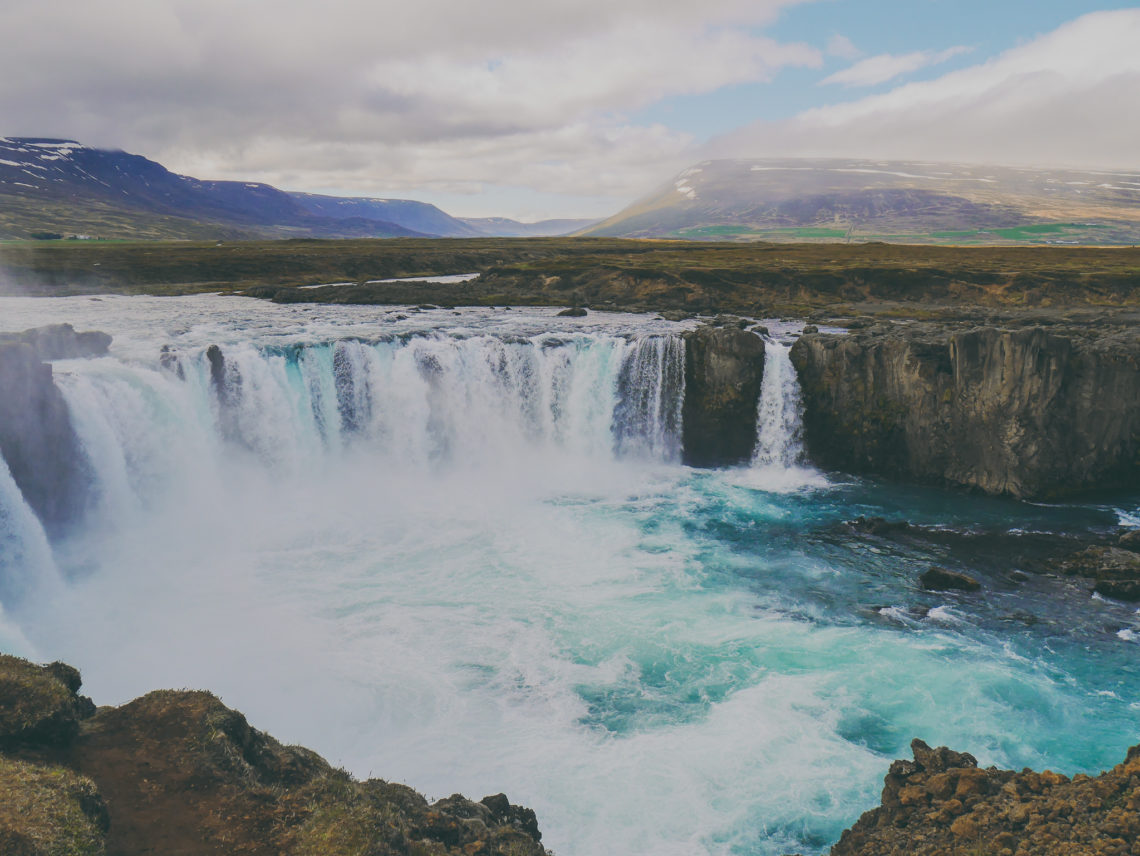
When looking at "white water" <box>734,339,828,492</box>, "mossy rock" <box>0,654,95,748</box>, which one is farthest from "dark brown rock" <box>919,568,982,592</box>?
"mossy rock" <box>0,654,95,748</box>

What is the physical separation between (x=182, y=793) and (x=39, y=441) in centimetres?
2051

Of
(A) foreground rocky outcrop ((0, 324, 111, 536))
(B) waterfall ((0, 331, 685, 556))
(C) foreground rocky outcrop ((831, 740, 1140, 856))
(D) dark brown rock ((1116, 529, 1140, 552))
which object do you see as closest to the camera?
(C) foreground rocky outcrop ((831, 740, 1140, 856))

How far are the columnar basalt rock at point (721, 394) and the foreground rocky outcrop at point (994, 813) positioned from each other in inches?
982

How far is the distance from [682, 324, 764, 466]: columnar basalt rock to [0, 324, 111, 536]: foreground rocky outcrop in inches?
1057

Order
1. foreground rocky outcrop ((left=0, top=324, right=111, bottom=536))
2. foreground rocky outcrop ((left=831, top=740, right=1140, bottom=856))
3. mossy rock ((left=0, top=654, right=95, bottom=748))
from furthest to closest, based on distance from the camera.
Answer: foreground rocky outcrop ((left=0, top=324, right=111, bottom=536))
mossy rock ((left=0, top=654, right=95, bottom=748))
foreground rocky outcrop ((left=831, top=740, right=1140, bottom=856))

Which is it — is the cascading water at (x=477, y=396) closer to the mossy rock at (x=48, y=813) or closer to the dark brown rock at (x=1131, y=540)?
the dark brown rock at (x=1131, y=540)

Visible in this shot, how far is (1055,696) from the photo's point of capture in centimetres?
1752

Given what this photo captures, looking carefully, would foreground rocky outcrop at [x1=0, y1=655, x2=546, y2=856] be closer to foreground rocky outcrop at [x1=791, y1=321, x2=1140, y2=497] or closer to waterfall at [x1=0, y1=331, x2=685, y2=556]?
waterfall at [x1=0, y1=331, x2=685, y2=556]

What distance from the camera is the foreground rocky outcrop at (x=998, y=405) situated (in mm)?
30531

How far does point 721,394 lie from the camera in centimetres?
3644

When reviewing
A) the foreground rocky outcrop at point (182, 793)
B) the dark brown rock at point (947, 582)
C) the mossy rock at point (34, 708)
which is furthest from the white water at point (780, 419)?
the mossy rock at point (34, 708)

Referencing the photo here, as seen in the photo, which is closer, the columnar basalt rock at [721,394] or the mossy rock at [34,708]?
the mossy rock at [34,708]

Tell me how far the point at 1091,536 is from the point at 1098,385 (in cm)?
782

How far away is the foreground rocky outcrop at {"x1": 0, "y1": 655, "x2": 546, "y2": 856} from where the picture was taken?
8625 millimetres
